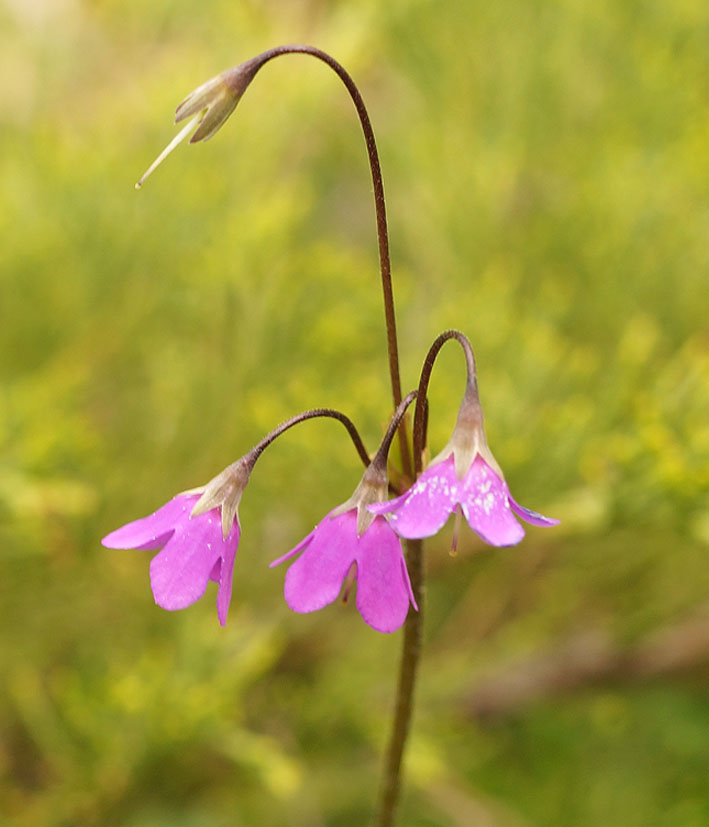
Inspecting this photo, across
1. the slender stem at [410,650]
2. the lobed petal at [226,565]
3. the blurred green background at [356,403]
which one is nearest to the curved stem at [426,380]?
the slender stem at [410,650]

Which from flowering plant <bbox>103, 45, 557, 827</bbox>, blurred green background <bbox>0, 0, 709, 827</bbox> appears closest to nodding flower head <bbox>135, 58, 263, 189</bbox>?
flowering plant <bbox>103, 45, 557, 827</bbox>

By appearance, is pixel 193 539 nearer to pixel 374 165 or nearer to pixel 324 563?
pixel 324 563

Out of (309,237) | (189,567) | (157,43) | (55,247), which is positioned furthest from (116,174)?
(189,567)

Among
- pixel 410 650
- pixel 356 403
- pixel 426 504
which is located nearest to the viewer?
pixel 426 504

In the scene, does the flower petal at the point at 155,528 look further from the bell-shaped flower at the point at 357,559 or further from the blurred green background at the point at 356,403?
the blurred green background at the point at 356,403

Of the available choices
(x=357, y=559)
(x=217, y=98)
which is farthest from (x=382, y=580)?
(x=217, y=98)

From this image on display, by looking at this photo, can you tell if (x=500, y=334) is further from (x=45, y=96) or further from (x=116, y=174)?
(x=45, y=96)

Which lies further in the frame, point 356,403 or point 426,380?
point 356,403
